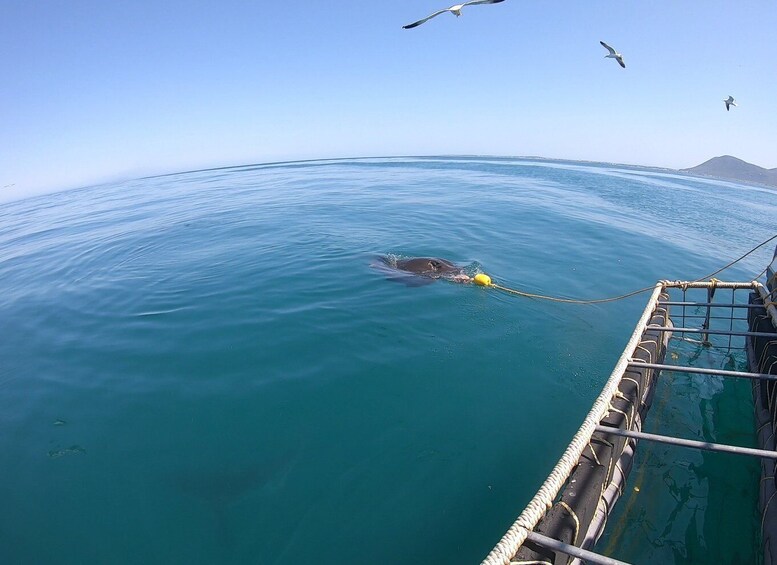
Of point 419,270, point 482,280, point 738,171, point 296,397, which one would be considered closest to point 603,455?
point 296,397

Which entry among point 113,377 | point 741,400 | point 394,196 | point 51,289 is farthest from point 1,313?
point 394,196

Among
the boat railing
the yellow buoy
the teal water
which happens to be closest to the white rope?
the boat railing

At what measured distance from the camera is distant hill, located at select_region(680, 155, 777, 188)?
2696 inches

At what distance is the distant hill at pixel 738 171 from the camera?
6847cm

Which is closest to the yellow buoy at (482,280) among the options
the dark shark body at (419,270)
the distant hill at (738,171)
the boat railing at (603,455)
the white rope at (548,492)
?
the dark shark body at (419,270)

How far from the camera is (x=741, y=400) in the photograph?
6762mm

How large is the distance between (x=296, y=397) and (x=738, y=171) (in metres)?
102

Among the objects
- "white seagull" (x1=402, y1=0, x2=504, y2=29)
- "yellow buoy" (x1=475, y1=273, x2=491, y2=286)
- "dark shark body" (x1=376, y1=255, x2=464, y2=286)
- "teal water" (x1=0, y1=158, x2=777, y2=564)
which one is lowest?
"teal water" (x1=0, y1=158, x2=777, y2=564)

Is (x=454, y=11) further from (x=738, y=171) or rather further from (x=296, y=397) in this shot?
(x=738, y=171)

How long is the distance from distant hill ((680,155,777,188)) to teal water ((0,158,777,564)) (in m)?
A: 76.9

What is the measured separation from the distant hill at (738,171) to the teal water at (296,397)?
252ft

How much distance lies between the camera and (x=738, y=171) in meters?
74.8

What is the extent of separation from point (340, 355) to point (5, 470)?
5223 millimetres

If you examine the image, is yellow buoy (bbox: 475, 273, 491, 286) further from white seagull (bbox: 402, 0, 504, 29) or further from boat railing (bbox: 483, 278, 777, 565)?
white seagull (bbox: 402, 0, 504, 29)
